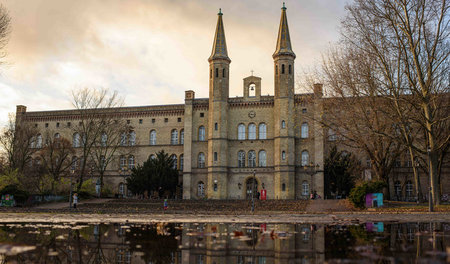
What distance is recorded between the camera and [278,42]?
53.3 meters

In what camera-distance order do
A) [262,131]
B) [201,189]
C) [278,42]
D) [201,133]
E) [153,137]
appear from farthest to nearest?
[153,137], [201,133], [201,189], [262,131], [278,42]

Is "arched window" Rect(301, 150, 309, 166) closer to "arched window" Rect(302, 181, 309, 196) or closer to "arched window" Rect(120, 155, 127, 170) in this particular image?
"arched window" Rect(302, 181, 309, 196)

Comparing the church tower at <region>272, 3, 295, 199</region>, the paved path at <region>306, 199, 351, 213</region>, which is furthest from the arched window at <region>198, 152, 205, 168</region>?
the paved path at <region>306, 199, 351, 213</region>

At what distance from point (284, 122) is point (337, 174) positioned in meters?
8.35

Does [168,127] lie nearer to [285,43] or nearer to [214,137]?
[214,137]

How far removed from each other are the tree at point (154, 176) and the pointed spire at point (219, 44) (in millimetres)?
13641

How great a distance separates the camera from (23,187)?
147 feet

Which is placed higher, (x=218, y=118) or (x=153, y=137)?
(x=218, y=118)

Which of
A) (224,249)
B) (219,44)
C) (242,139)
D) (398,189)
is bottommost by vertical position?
(224,249)

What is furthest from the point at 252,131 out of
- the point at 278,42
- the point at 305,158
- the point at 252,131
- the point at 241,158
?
the point at 278,42

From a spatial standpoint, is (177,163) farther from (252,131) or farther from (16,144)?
(16,144)

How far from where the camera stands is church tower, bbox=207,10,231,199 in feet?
171

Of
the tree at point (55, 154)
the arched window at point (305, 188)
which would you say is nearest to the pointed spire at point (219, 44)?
the arched window at point (305, 188)

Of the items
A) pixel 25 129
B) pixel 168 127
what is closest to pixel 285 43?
pixel 168 127
